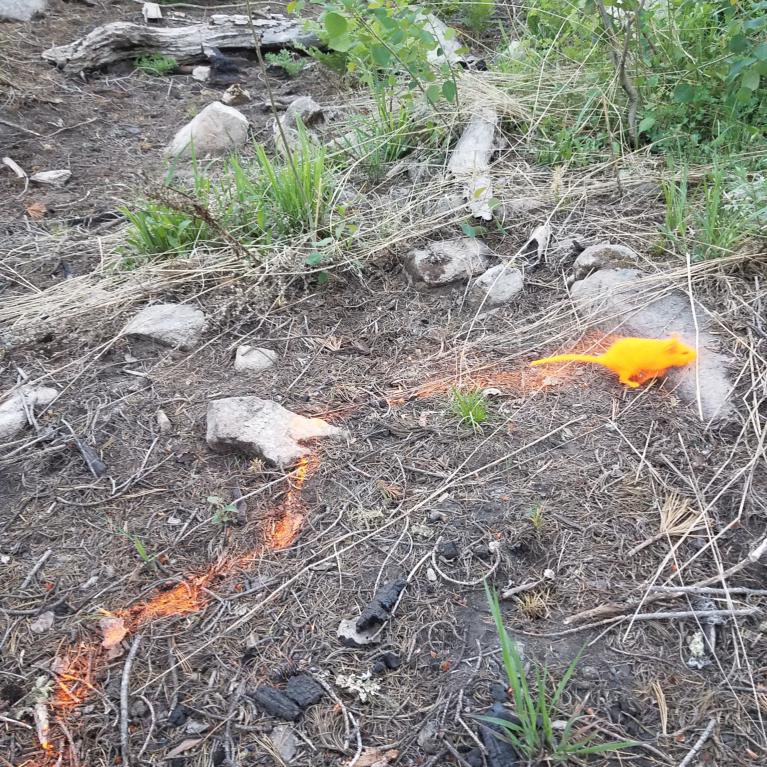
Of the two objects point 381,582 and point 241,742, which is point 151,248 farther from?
point 241,742

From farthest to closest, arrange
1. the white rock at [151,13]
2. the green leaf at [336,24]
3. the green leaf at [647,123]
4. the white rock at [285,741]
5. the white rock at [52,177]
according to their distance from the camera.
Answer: the white rock at [151,13] < the white rock at [52,177] < the green leaf at [647,123] < the green leaf at [336,24] < the white rock at [285,741]

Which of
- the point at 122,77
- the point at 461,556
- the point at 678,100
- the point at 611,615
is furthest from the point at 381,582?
the point at 122,77

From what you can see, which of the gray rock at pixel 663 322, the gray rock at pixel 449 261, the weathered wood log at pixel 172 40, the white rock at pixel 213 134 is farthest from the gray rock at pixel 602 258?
the weathered wood log at pixel 172 40

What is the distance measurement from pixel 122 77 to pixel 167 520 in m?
4.80

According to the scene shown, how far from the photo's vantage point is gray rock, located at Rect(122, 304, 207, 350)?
2.84m

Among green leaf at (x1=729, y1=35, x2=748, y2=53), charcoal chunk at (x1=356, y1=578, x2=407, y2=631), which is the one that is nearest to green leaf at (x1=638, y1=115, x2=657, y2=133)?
green leaf at (x1=729, y1=35, x2=748, y2=53)

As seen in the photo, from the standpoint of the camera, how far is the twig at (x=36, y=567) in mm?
1960

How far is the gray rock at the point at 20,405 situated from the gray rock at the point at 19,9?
5.05 metres

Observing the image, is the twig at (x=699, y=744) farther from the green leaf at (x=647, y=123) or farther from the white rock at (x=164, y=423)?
the green leaf at (x=647, y=123)

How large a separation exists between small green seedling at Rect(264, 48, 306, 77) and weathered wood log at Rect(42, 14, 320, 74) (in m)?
0.13

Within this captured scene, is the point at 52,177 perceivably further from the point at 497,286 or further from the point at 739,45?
the point at 739,45

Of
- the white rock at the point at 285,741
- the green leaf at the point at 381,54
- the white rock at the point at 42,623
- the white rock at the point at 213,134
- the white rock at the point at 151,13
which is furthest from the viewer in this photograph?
the white rock at the point at 151,13

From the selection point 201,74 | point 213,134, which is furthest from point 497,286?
point 201,74

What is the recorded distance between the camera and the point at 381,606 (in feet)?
5.88
